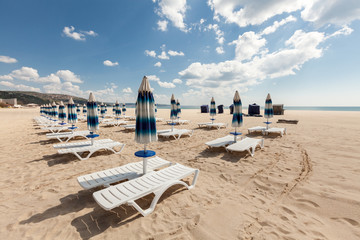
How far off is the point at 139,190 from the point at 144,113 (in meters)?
1.46

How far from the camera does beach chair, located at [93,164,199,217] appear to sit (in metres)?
2.60

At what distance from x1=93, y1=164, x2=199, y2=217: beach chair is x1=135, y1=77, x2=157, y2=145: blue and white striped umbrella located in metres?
0.84

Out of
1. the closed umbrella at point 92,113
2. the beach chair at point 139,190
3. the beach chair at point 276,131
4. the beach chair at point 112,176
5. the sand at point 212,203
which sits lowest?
the sand at point 212,203

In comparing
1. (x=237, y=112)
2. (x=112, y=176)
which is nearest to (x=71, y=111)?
(x=112, y=176)

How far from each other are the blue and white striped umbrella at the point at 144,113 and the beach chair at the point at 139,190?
844 millimetres

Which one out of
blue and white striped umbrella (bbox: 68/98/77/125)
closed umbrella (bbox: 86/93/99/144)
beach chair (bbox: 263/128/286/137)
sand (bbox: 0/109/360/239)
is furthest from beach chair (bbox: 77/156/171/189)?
beach chair (bbox: 263/128/286/137)

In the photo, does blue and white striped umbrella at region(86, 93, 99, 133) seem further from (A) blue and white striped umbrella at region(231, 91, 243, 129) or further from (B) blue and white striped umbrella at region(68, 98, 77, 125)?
(A) blue and white striped umbrella at region(231, 91, 243, 129)

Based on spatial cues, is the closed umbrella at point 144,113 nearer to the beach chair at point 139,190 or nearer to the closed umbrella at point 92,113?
the beach chair at point 139,190

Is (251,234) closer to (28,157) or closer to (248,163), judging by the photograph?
(248,163)

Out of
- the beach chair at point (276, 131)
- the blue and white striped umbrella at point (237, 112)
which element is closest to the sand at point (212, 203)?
the blue and white striped umbrella at point (237, 112)

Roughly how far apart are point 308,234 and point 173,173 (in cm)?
250

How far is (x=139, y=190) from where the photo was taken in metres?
2.90

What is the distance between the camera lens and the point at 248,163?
523cm

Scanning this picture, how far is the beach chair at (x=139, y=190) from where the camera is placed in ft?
8.53
